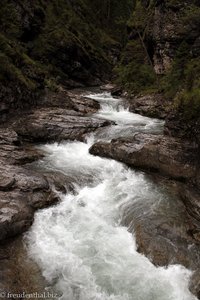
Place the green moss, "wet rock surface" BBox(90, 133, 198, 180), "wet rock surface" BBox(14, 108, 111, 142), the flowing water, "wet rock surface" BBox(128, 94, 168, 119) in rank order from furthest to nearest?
1. the green moss
2. "wet rock surface" BBox(128, 94, 168, 119)
3. "wet rock surface" BBox(14, 108, 111, 142)
4. "wet rock surface" BBox(90, 133, 198, 180)
5. the flowing water

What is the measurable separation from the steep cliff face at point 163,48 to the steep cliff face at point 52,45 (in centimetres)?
517

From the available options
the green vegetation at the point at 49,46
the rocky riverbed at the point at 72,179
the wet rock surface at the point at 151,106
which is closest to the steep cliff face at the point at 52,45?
the green vegetation at the point at 49,46

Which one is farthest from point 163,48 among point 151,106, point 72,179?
point 72,179

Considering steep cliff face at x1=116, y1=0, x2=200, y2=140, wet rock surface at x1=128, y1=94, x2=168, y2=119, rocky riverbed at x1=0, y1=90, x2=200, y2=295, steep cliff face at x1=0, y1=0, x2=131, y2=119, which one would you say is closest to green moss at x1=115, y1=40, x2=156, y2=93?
steep cliff face at x1=116, y1=0, x2=200, y2=140

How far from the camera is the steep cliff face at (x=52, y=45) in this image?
87.0 ft

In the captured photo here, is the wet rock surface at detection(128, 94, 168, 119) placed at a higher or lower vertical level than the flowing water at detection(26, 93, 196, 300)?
higher

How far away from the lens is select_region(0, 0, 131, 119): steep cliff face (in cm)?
2653

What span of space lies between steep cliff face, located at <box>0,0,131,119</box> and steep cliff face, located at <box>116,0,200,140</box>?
5.17 metres

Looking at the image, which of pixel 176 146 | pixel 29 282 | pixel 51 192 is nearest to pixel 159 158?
pixel 176 146

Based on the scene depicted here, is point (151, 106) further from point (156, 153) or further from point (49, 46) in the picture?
point (49, 46)

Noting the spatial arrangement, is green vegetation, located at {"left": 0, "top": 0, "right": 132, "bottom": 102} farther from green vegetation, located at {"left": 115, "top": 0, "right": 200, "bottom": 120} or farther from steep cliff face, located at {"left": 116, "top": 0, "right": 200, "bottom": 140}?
steep cliff face, located at {"left": 116, "top": 0, "right": 200, "bottom": 140}

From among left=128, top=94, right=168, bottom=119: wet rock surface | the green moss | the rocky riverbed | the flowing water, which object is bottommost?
the flowing water

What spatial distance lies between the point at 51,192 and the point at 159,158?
20.5 feet

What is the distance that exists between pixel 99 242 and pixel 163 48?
1215 inches
